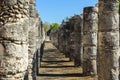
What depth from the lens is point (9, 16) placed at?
7.22m

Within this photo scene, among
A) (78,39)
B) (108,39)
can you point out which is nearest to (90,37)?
(108,39)

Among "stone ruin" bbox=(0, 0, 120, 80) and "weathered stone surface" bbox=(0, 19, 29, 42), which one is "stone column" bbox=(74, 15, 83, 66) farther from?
"weathered stone surface" bbox=(0, 19, 29, 42)

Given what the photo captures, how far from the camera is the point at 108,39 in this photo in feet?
43.2

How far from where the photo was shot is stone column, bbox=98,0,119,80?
13.0 metres

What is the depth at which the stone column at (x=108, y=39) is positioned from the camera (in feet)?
42.5

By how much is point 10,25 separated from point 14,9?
345mm

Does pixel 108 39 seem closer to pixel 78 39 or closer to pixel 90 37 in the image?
pixel 90 37

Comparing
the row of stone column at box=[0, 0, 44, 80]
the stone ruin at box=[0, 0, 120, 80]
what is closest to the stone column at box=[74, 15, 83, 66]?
the stone ruin at box=[0, 0, 120, 80]

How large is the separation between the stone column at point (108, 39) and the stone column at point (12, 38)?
6153 millimetres

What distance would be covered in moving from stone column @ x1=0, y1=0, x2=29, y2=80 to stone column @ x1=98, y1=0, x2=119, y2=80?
20.2 feet

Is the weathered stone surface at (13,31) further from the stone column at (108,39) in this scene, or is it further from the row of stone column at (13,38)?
the stone column at (108,39)

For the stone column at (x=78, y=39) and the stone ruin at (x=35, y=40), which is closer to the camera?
the stone ruin at (x=35, y=40)

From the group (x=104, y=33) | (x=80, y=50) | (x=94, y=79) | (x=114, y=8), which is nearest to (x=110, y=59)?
(x=104, y=33)

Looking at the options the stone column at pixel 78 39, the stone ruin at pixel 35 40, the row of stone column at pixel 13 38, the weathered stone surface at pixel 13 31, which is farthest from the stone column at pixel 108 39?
the stone column at pixel 78 39
